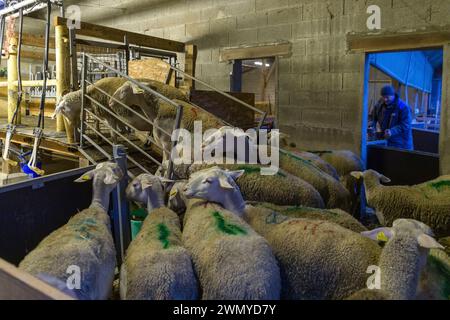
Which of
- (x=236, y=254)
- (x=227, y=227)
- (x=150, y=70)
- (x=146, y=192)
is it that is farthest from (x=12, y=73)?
(x=236, y=254)

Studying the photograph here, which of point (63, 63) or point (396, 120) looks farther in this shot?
point (396, 120)

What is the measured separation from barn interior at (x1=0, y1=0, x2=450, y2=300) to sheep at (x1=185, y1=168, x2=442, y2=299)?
0.01 meters

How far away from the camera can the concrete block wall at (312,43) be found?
495 cm

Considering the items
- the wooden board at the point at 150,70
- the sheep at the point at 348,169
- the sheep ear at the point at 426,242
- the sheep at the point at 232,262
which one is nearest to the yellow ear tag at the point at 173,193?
the sheep at the point at 232,262

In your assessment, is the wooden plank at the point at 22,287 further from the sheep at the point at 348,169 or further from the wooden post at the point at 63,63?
the sheep at the point at 348,169

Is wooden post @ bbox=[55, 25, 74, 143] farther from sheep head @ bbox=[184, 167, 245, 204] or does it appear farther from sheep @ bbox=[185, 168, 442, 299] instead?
sheep @ bbox=[185, 168, 442, 299]

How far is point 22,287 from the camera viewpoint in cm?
107

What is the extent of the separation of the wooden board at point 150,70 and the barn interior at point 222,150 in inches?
0.6

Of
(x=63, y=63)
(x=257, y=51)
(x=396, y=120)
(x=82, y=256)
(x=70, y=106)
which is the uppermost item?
(x=257, y=51)

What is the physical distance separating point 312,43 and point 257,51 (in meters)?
1.00

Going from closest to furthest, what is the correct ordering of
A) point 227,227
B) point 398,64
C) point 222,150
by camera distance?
point 227,227
point 222,150
point 398,64

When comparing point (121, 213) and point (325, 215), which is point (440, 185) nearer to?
point (325, 215)

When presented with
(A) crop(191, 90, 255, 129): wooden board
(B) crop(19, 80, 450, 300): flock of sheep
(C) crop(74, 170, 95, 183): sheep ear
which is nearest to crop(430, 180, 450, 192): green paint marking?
(B) crop(19, 80, 450, 300): flock of sheep
